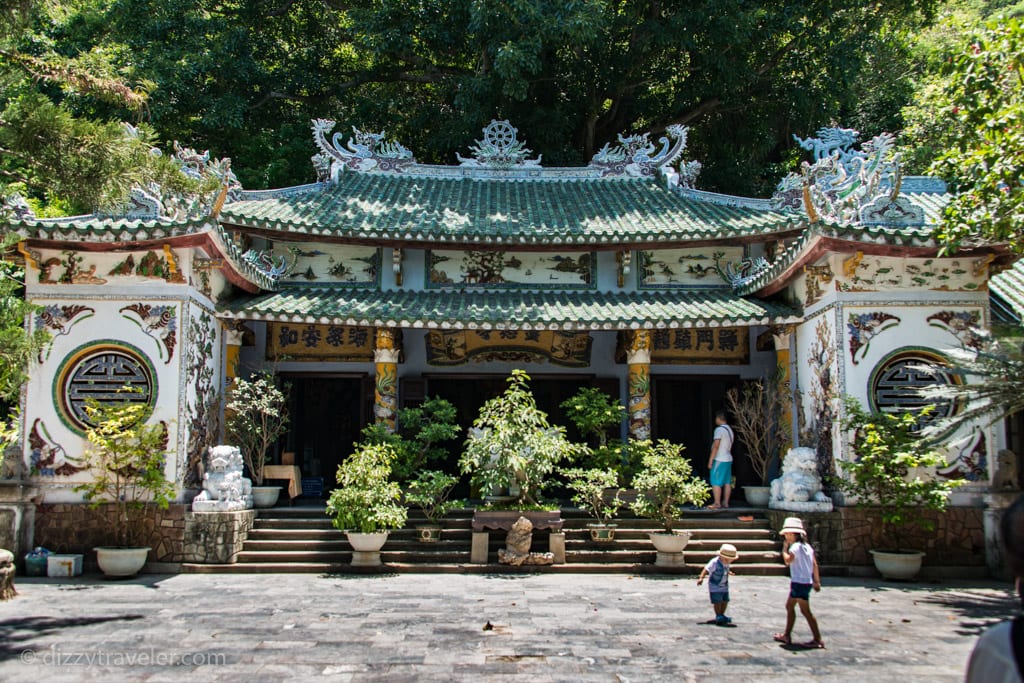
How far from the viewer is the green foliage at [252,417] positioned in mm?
10078

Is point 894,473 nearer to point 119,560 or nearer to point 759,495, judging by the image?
point 759,495

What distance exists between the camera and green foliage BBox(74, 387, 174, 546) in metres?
8.62

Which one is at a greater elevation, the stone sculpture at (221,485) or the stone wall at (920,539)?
the stone sculpture at (221,485)

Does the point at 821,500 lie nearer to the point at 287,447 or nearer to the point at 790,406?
the point at 790,406

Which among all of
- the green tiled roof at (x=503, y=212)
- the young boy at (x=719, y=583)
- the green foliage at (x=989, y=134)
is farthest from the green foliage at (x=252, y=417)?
the green foliage at (x=989, y=134)

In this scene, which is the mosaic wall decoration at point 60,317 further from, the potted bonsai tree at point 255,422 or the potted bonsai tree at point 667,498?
the potted bonsai tree at point 667,498

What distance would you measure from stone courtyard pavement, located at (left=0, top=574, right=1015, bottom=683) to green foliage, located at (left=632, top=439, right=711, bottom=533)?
877 mm

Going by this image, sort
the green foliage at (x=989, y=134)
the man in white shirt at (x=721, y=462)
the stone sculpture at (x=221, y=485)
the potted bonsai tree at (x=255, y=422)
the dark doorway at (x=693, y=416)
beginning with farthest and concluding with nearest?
→ the dark doorway at (x=693, y=416), the man in white shirt at (x=721, y=462), the potted bonsai tree at (x=255, y=422), the stone sculpture at (x=221, y=485), the green foliage at (x=989, y=134)

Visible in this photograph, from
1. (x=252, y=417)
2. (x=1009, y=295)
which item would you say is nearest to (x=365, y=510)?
(x=252, y=417)

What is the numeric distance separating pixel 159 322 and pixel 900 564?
848 cm

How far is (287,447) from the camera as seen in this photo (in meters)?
12.3

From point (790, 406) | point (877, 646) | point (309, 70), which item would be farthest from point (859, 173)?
point (309, 70)

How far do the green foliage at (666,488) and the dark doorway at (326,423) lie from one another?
197 inches

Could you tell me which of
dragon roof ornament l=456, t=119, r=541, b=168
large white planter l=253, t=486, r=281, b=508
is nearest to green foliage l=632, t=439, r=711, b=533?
large white planter l=253, t=486, r=281, b=508
